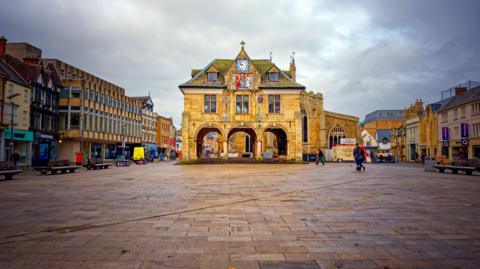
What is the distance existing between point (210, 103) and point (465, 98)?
3280cm

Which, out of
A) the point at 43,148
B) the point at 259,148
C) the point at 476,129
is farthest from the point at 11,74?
the point at 476,129

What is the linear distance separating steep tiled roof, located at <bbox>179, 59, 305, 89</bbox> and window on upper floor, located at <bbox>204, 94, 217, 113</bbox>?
52.6 inches

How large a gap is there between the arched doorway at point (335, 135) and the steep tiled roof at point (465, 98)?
56.5 feet

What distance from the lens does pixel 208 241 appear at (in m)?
4.87

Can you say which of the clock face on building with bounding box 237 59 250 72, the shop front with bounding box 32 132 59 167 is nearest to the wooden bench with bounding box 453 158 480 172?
the clock face on building with bounding box 237 59 250 72

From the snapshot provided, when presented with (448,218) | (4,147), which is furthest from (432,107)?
(4,147)

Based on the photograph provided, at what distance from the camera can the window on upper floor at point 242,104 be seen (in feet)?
132

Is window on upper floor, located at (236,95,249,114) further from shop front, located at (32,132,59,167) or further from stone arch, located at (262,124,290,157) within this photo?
shop front, located at (32,132,59,167)

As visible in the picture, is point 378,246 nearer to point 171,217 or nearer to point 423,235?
point 423,235

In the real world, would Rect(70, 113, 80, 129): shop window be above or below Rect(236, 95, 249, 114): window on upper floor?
below

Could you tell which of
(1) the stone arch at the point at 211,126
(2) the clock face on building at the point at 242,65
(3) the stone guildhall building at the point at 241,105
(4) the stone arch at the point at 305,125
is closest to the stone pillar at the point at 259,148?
(3) the stone guildhall building at the point at 241,105

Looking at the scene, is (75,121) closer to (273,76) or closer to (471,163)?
(273,76)

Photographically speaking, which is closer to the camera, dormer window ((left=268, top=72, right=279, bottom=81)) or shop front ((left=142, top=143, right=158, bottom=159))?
dormer window ((left=268, top=72, right=279, bottom=81))

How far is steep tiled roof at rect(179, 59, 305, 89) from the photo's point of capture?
3975 centimetres
